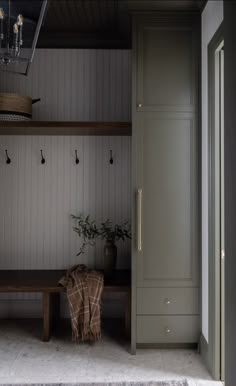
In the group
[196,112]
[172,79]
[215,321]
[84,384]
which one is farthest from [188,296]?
[172,79]

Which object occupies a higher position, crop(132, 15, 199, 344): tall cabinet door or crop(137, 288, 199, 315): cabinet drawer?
crop(132, 15, 199, 344): tall cabinet door

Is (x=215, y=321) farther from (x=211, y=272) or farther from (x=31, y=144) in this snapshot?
(x=31, y=144)

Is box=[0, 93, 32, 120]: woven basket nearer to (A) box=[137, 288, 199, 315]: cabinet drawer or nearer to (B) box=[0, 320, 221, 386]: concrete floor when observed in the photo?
(A) box=[137, 288, 199, 315]: cabinet drawer

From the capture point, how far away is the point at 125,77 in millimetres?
3381

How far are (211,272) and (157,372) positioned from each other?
75cm

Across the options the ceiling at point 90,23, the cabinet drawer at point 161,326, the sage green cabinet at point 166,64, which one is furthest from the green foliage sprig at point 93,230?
the ceiling at point 90,23

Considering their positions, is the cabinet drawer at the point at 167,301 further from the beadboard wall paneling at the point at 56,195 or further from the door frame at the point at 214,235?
the beadboard wall paneling at the point at 56,195

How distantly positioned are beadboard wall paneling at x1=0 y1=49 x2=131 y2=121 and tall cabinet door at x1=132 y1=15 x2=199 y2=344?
2.42 ft

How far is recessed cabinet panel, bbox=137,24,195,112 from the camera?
104 inches

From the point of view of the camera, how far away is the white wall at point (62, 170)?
3342 millimetres

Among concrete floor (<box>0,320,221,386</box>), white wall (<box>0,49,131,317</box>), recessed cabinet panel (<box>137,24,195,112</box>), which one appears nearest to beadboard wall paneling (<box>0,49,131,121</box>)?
white wall (<box>0,49,131,317</box>)

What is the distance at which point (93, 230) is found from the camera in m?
3.18

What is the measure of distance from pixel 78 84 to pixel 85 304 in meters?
1.97

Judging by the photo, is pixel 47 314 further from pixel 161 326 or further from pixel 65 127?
pixel 65 127
